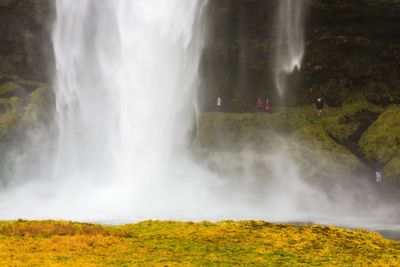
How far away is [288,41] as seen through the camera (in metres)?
72.9

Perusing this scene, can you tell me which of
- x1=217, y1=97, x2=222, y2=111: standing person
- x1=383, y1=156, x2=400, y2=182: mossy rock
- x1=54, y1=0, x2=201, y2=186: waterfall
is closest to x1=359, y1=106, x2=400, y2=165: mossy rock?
x1=383, y1=156, x2=400, y2=182: mossy rock

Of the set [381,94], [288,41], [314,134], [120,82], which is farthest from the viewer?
[288,41]

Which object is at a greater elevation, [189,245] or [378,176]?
[378,176]

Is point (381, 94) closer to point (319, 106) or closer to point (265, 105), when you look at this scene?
point (319, 106)

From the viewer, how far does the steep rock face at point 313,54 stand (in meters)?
67.7

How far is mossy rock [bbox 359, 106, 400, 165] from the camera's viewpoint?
6022 cm

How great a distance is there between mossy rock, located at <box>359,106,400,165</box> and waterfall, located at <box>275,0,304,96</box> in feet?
51.4

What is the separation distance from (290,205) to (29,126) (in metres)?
41.3

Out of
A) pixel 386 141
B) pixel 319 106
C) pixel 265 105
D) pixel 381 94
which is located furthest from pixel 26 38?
pixel 386 141

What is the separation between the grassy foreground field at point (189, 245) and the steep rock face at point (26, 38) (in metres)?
56.0

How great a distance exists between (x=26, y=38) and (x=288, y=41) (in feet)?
138

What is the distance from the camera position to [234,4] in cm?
6919

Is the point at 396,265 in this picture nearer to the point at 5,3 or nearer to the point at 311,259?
the point at 311,259

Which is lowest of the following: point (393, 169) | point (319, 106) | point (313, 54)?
point (393, 169)
